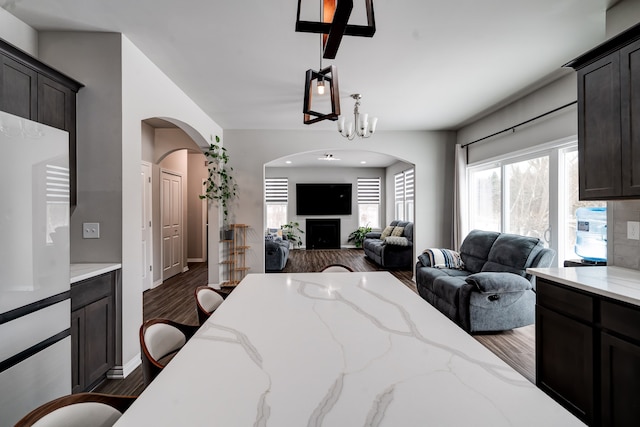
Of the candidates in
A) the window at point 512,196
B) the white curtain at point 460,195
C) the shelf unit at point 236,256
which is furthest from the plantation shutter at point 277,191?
the window at point 512,196

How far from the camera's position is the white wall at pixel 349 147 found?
5.29m

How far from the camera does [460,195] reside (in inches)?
201

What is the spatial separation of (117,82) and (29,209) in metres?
1.48

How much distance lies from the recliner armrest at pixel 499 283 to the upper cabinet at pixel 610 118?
1.09 meters

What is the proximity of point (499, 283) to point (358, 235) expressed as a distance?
6787 mm

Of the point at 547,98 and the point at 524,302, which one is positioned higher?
the point at 547,98

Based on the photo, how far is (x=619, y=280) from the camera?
1763 mm

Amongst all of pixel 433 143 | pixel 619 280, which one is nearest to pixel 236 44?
pixel 619 280

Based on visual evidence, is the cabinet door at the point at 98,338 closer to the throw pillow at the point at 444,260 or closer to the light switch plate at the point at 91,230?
the light switch plate at the point at 91,230

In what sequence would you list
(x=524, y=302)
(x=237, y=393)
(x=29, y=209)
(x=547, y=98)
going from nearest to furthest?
(x=237, y=393) → (x=29, y=209) → (x=524, y=302) → (x=547, y=98)

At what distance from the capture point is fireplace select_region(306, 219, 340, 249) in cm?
975

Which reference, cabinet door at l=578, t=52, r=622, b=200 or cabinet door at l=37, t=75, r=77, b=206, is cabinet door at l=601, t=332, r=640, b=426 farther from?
cabinet door at l=37, t=75, r=77, b=206

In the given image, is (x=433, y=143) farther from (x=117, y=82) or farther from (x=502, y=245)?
(x=117, y=82)

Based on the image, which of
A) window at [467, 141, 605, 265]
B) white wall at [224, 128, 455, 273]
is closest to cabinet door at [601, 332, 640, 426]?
window at [467, 141, 605, 265]
